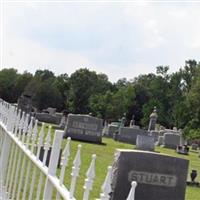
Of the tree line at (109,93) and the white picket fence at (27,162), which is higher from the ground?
the tree line at (109,93)

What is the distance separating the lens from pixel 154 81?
8931 centimetres

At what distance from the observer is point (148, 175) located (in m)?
8.73

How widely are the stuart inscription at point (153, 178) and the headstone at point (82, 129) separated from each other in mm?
17692

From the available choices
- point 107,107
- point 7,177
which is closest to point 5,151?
point 7,177

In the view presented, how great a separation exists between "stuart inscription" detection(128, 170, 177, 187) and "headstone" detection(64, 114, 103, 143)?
17.7 m

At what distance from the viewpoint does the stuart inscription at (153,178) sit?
8.61m

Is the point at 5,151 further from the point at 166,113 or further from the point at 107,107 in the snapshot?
the point at 166,113

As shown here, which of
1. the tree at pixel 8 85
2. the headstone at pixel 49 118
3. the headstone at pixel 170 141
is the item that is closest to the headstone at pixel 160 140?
the headstone at pixel 170 141

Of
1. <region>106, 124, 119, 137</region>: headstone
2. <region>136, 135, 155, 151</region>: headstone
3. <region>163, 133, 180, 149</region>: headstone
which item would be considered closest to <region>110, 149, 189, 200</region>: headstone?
<region>136, 135, 155, 151</region>: headstone

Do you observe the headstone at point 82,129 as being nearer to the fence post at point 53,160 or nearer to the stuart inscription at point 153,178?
the stuart inscription at point 153,178

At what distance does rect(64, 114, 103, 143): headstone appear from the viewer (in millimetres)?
26656

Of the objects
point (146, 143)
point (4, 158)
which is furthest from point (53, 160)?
point (146, 143)

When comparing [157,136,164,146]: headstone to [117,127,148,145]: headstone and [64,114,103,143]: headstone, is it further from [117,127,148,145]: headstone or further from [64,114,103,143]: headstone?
[64,114,103,143]: headstone

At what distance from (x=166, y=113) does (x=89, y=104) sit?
12.8 meters
